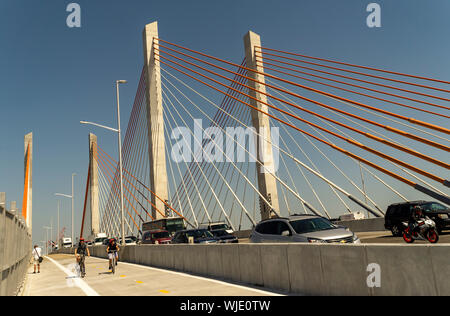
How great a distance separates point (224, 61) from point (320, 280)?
82.3ft

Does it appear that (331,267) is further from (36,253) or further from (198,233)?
(36,253)

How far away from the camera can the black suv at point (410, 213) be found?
18.2 metres

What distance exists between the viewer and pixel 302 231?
1244 centimetres

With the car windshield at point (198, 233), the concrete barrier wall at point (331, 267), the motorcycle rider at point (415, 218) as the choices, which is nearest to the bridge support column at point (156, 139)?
the car windshield at point (198, 233)

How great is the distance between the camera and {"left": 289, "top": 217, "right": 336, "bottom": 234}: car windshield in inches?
492

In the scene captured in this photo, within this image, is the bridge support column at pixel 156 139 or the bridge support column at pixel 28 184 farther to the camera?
the bridge support column at pixel 28 184

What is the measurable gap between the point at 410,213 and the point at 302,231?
9.41 meters

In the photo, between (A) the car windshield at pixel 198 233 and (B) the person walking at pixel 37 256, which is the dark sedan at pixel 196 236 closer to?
(A) the car windshield at pixel 198 233

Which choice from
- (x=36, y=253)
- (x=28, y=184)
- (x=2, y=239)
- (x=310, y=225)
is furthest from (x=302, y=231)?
(x=28, y=184)

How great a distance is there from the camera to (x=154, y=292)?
35.9 ft

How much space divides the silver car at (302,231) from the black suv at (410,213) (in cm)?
602
